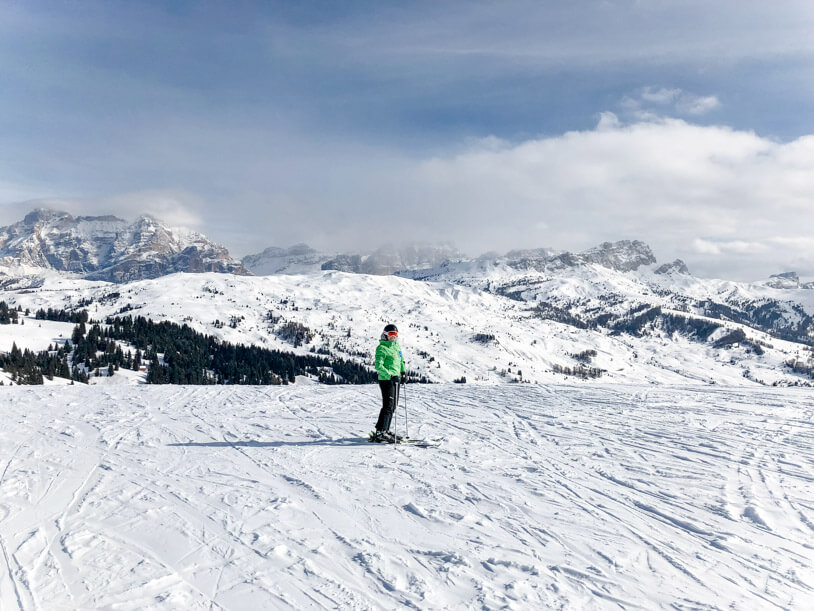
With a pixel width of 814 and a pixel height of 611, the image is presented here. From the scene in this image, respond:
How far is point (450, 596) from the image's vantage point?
527 cm

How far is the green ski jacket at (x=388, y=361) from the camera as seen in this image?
42.0ft

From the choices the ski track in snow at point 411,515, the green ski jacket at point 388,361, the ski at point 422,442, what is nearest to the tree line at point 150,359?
the ski track in snow at point 411,515

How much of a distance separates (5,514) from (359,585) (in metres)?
6.53

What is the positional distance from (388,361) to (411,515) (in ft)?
18.2

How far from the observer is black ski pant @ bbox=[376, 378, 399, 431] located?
42.5ft

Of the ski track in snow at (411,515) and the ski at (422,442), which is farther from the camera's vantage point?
the ski at (422,442)

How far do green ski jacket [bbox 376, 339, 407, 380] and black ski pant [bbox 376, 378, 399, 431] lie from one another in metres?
Result: 0.20

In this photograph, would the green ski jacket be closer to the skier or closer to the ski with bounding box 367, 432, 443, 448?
the skier

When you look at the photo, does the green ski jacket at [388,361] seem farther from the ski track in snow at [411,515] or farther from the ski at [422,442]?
the ski track in snow at [411,515]

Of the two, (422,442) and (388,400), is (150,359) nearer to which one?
(388,400)

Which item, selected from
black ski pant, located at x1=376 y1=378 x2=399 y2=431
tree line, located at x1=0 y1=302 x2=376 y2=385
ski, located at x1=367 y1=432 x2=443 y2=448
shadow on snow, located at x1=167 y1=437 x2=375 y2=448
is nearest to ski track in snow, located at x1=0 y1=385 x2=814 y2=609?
shadow on snow, located at x1=167 y1=437 x2=375 y2=448

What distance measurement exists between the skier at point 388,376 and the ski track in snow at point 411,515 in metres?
0.75

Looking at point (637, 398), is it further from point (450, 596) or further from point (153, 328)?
point (153, 328)

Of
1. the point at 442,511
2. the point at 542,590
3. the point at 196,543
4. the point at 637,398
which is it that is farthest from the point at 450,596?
the point at 637,398
